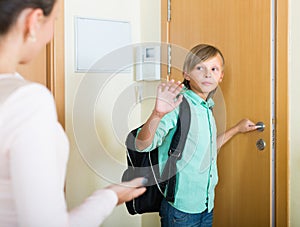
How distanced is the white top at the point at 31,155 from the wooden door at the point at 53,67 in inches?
57.3

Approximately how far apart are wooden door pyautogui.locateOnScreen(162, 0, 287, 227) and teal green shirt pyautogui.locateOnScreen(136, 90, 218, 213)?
0.61 ft

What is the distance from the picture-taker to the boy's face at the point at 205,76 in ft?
5.76

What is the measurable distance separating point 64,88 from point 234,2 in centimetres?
99

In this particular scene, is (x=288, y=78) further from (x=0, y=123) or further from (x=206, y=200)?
(x=0, y=123)

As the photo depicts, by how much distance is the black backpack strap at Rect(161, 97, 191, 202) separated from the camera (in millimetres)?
1664

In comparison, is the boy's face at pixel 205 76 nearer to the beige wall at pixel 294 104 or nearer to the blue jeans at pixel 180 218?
the beige wall at pixel 294 104

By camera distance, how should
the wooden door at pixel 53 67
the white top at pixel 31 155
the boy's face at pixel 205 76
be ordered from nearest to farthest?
the white top at pixel 31 155 < the boy's face at pixel 205 76 < the wooden door at pixel 53 67

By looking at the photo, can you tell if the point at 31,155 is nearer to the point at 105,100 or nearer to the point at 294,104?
the point at 294,104

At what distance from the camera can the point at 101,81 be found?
2.17m

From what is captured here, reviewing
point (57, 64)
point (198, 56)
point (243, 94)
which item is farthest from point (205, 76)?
point (57, 64)

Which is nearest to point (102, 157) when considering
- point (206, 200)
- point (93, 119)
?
point (93, 119)

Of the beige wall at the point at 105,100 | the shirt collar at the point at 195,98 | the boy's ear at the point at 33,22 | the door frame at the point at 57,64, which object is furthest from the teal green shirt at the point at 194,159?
the boy's ear at the point at 33,22

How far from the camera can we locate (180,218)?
1688 mm

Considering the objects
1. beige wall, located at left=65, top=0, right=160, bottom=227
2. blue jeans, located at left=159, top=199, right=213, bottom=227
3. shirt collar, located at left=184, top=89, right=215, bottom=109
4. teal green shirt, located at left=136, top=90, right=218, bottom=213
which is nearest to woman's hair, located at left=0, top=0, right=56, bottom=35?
teal green shirt, located at left=136, top=90, right=218, bottom=213
